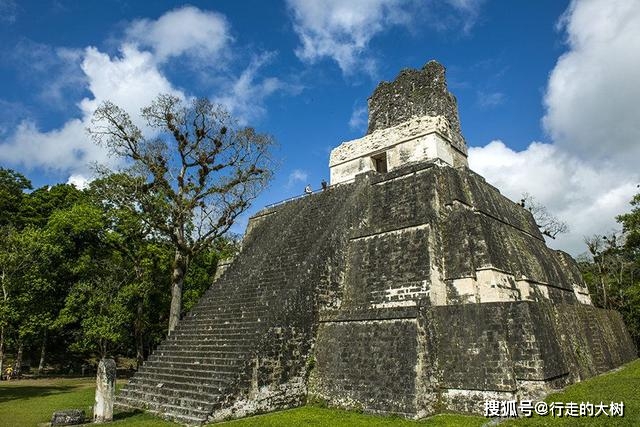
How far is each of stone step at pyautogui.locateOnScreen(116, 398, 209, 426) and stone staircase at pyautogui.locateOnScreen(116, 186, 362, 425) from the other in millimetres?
20

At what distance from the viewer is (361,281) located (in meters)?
A: 11.4

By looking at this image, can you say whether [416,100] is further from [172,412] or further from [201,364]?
[172,412]

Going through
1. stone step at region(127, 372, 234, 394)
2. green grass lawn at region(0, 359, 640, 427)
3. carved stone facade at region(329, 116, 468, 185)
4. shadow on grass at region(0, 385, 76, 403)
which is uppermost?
carved stone facade at region(329, 116, 468, 185)

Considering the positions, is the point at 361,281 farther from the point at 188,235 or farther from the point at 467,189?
the point at 188,235

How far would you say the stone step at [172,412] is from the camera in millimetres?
8141

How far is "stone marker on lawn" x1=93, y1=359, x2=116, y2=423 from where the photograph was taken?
8836 mm

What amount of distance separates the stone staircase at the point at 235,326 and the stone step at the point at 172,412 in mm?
20

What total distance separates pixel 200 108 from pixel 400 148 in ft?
25.8

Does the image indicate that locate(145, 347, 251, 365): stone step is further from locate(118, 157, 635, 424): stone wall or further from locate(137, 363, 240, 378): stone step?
locate(137, 363, 240, 378): stone step

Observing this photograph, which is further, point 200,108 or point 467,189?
point 200,108

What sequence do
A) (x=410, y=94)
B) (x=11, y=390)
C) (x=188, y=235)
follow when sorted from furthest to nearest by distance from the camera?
(x=188, y=235)
(x=410, y=94)
(x=11, y=390)

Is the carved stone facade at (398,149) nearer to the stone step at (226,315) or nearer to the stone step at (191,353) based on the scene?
Answer: the stone step at (226,315)

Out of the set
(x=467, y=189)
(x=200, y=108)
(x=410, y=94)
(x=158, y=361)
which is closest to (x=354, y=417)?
(x=158, y=361)

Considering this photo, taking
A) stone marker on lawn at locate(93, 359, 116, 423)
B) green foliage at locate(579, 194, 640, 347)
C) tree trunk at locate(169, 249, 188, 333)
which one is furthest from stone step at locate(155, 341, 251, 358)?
green foliage at locate(579, 194, 640, 347)
